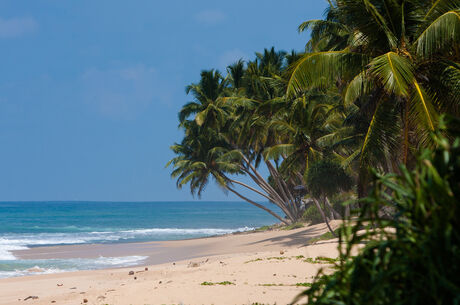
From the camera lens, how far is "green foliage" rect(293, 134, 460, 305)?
4.87ft

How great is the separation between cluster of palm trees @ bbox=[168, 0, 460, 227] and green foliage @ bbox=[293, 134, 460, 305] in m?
5.34

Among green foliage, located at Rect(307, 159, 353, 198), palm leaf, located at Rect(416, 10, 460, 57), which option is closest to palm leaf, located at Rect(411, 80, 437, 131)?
palm leaf, located at Rect(416, 10, 460, 57)

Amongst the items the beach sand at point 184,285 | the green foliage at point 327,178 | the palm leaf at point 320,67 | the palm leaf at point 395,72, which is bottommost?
the beach sand at point 184,285

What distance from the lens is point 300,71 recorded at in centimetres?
1237

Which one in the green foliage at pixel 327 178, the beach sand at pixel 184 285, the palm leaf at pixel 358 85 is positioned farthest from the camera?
the green foliage at pixel 327 178

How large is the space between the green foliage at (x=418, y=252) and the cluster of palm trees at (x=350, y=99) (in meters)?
5.34

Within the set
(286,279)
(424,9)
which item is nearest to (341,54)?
(424,9)

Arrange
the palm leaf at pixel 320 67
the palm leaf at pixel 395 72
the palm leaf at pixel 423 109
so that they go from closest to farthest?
the palm leaf at pixel 423 109 < the palm leaf at pixel 395 72 < the palm leaf at pixel 320 67

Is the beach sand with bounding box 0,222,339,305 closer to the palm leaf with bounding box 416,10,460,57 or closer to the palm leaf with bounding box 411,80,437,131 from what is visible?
the palm leaf with bounding box 411,80,437,131

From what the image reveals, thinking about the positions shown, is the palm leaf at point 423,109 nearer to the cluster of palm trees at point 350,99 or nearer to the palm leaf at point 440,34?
the cluster of palm trees at point 350,99

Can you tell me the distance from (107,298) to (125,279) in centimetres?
494

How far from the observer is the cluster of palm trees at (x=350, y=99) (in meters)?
11.2

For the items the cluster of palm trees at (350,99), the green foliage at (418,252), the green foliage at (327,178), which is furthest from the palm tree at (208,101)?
the green foliage at (418,252)

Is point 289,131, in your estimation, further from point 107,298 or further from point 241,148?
point 107,298
